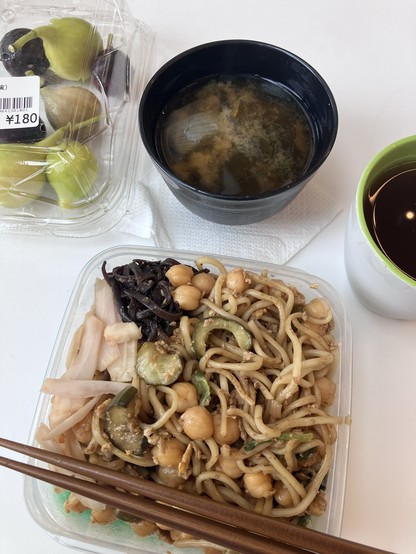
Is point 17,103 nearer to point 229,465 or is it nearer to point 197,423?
point 197,423

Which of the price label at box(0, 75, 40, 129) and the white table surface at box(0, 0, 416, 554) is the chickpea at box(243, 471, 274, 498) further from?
the price label at box(0, 75, 40, 129)

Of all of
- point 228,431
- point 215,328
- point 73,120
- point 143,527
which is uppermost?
point 73,120

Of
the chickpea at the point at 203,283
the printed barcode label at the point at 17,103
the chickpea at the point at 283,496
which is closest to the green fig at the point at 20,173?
the printed barcode label at the point at 17,103

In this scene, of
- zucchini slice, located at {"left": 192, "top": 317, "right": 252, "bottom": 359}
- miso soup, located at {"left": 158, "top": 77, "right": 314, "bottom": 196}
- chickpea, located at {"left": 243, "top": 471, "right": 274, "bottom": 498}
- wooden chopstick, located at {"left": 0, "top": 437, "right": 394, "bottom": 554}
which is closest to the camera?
wooden chopstick, located at {"left": 0, "top": 437, "right": 394, "bottom": 554}

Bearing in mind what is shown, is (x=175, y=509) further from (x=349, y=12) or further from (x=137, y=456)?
(x=349, y=12)

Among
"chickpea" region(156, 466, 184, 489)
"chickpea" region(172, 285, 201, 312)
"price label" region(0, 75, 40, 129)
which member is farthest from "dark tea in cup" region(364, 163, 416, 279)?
"price label" region(0, 75, 40, 129)

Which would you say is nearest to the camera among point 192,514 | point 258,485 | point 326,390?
point 192,514

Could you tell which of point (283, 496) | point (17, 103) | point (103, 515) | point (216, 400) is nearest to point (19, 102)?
point (17, 103)

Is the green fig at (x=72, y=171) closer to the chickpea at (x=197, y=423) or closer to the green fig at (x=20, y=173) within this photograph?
the green fig at (x=20, y=173)
